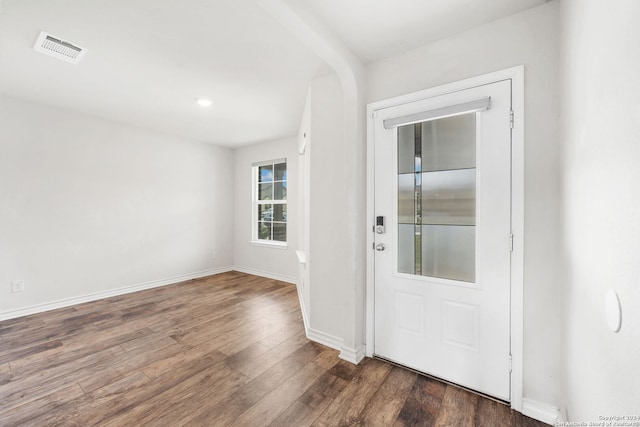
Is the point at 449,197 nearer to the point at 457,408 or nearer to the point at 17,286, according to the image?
the point at 457,408

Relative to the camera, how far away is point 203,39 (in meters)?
1.99

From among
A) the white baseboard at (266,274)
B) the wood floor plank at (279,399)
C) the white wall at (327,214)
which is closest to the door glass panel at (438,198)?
the white wall at (327,214)

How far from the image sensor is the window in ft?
16.0

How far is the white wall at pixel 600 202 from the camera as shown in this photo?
0.70m

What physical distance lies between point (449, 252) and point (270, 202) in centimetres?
376

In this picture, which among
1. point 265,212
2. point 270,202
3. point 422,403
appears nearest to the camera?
point 422,403

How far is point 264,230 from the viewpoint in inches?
204

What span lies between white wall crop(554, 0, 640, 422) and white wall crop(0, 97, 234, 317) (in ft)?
16.3

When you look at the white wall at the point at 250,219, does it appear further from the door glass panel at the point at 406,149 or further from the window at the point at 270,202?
the door glass panel at the point at 406,149

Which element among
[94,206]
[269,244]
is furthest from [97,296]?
[269,244]

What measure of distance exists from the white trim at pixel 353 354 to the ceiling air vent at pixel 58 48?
3296 mm

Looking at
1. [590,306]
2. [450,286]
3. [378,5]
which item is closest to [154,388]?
[450,286]

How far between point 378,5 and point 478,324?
7.15ft

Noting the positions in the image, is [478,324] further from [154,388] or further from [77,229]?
[77,229]
